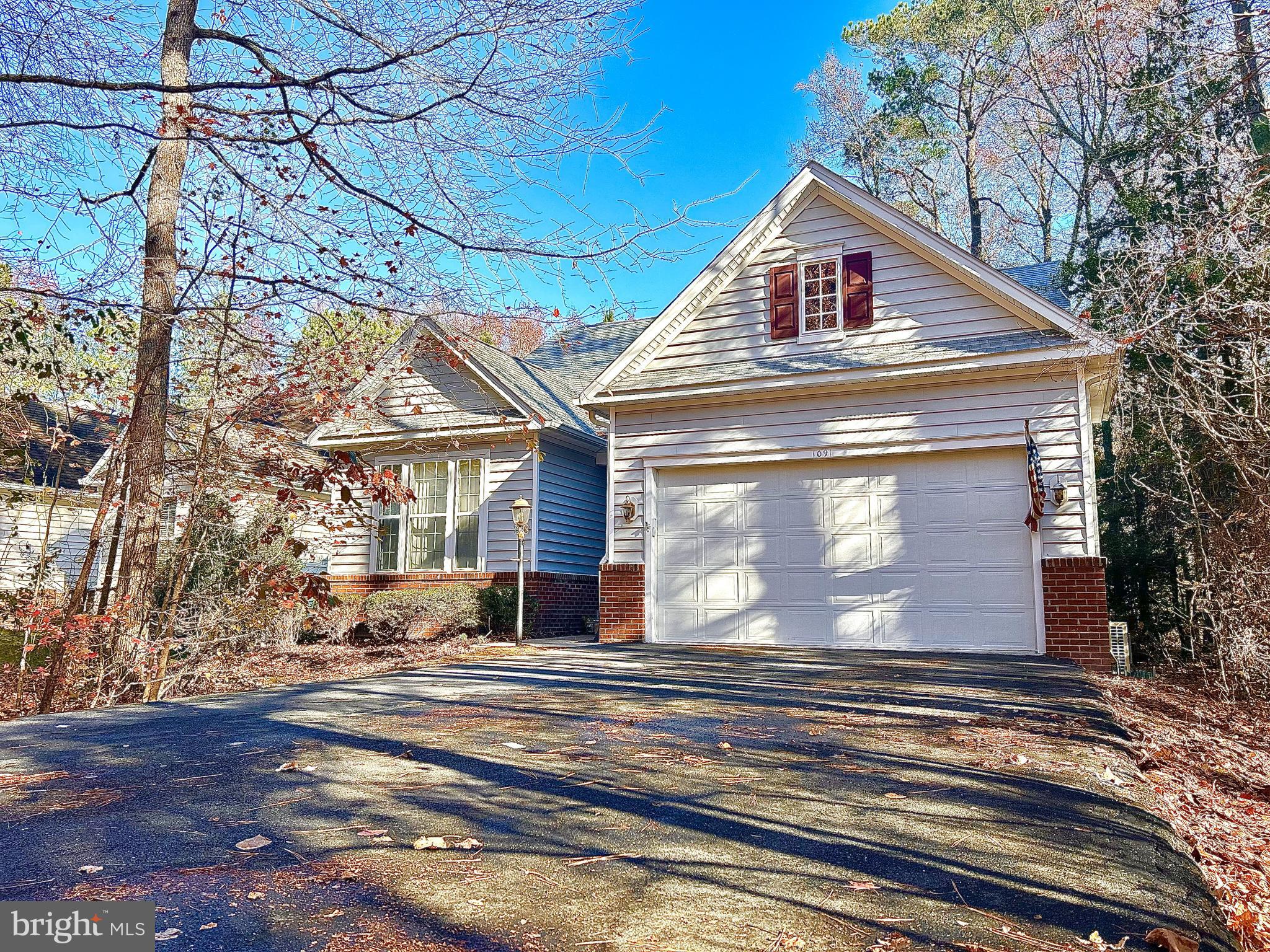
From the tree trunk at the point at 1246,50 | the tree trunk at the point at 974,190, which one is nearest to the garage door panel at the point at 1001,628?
the tree trunk at the point at 1246,50

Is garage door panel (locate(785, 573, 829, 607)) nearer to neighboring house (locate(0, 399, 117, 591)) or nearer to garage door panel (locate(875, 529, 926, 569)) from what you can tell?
garage door panel (locate(875, 529, 926, 569))

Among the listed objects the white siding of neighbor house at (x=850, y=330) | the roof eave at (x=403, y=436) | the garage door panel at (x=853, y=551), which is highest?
the white siding of neighbor house at (x=850, y=330)

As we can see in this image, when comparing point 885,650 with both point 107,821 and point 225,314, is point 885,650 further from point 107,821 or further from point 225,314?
point 107,821

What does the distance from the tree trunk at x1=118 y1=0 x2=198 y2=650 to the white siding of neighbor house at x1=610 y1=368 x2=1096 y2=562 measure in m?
5.87

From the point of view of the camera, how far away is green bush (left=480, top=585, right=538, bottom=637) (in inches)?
518

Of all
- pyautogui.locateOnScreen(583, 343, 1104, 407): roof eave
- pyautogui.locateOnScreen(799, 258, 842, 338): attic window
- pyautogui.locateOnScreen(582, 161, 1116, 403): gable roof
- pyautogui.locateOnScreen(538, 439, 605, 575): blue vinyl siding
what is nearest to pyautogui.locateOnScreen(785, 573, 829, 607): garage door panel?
pyautogui.locateOnScreen(583, 343, 1104, 407): roof eave

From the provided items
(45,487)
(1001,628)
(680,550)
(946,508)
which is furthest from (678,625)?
(45,487)

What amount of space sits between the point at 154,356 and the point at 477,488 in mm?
7232

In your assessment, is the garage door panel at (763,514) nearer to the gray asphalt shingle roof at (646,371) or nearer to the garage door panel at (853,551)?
the garage door panel at (853,551)

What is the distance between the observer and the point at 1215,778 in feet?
16.0

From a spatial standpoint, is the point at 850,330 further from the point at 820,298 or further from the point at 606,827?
the point at 606,827

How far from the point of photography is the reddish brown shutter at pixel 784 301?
11.4 metres

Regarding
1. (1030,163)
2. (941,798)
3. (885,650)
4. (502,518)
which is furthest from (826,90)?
(941,798)

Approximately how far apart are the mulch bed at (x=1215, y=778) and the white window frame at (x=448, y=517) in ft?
30.0
